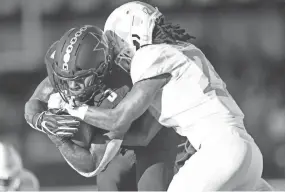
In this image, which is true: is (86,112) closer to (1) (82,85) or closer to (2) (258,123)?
(1) (82,85)

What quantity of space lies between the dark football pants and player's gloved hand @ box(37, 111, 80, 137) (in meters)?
0.32

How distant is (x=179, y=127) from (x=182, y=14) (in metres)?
2.99

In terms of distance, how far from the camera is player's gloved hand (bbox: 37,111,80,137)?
283 centimetres

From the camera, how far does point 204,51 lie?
555 centimetres

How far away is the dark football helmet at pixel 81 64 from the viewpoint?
2.86m

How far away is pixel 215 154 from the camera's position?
2646mm

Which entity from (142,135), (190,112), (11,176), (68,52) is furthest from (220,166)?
(11,176)

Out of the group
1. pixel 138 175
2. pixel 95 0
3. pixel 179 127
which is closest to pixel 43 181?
pixel 95 0

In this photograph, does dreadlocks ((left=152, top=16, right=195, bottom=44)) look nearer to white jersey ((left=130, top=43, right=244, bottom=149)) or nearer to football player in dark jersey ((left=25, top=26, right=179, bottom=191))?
white jersey ((left=130, top=43, right=244, bottom=149))

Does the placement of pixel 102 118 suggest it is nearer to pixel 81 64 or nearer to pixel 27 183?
pixel 81 64

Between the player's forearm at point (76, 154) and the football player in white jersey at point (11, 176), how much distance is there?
61 centimetres

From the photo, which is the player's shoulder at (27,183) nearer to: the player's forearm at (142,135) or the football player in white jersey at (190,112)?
the player's forearm at (142,135)

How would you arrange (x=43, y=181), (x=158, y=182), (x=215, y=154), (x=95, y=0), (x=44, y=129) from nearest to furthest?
(x=215, y=154) < (x=44, y=129) < (x=158, y=182) < (x=43, y=181) < (x=95, y=0)

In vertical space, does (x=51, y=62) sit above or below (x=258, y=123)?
above
